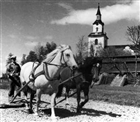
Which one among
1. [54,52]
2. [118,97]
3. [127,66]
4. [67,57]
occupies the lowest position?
[118,97]

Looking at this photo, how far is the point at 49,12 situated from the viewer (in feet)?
28.8

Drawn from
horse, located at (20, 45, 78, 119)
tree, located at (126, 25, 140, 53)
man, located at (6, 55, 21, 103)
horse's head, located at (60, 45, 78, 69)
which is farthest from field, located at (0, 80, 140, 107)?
tree, located at (126, 25, 140, 53)

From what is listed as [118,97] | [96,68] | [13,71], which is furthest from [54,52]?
[118,97]

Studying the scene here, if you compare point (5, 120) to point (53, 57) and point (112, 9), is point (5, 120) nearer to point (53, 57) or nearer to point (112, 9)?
point (53, 57)

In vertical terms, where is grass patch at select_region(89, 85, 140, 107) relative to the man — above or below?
below

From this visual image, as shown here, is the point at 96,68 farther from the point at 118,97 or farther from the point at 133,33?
the point at 133,33

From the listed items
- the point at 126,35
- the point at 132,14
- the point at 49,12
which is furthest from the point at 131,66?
the point at 49,12

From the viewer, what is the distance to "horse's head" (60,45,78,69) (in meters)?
6.39

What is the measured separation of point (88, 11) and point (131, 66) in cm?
2596

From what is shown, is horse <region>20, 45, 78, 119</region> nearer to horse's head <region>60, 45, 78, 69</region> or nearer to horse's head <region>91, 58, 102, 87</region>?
horse's head <region>60, 45, 78, 69</region>

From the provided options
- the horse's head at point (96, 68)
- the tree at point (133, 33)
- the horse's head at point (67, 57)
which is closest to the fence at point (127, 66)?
the tree at point (133, 33)

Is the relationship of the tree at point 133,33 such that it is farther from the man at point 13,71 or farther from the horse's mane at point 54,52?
the horse's mane at point 54,52

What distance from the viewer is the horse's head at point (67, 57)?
6.39 m

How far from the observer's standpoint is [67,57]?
6531 mm
